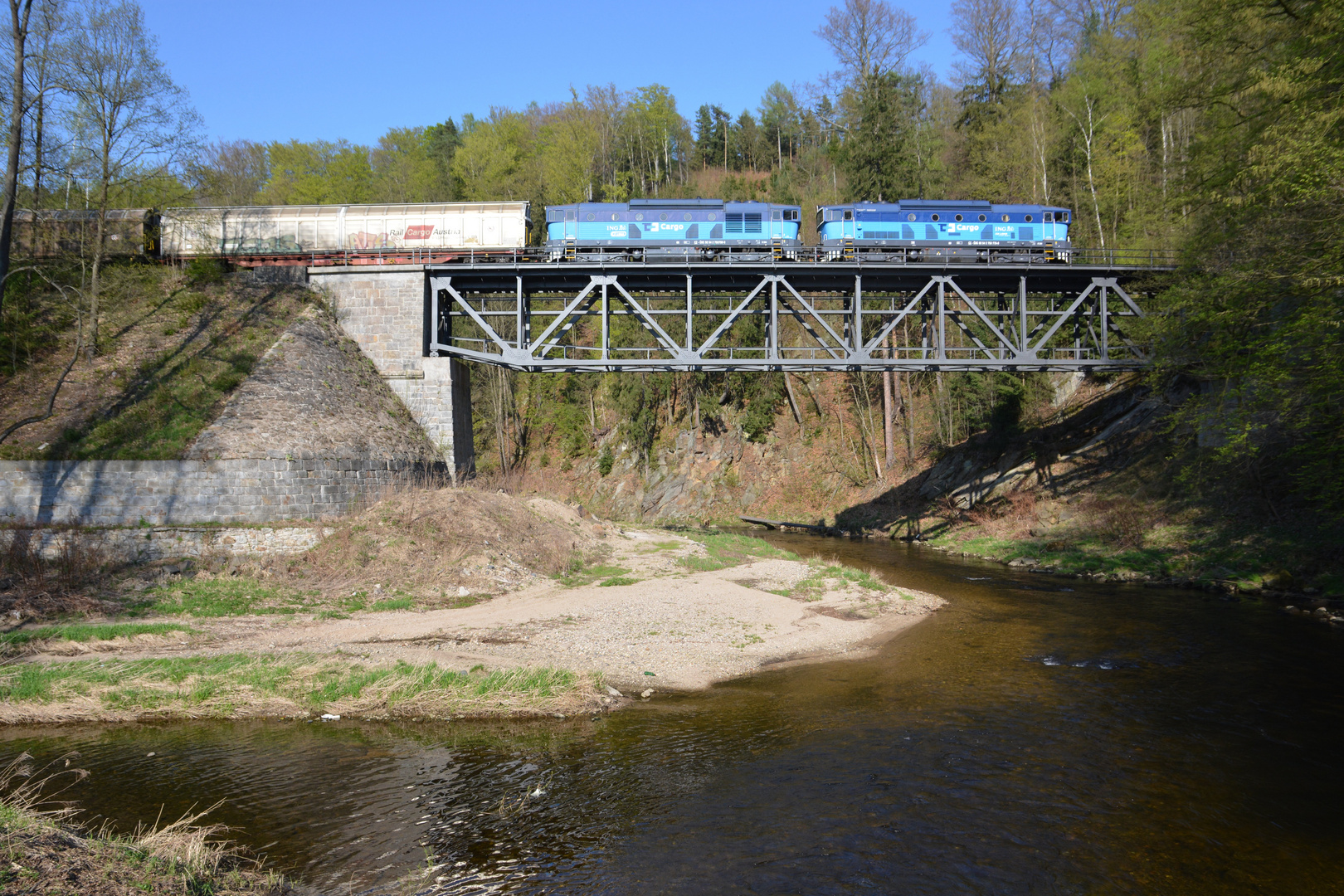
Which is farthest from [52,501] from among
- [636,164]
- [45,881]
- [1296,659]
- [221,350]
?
[636,164]

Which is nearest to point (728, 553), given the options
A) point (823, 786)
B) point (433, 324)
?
point (433, 324)

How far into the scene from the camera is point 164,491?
76.1 feet

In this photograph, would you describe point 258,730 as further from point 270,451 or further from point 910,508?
point 910,508

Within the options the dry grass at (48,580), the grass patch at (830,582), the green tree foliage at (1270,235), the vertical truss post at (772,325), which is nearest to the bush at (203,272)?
the dry grass at (48,580)

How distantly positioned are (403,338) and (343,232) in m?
6.54

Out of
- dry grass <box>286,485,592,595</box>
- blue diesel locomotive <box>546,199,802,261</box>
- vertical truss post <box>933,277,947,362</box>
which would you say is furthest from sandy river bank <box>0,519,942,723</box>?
blue diesel locomotive <box>546,199,802,261</box>

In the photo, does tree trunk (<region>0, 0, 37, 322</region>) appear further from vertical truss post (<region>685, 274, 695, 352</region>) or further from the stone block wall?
vertical truss post (<region>685, 274, 695, 352</region>)

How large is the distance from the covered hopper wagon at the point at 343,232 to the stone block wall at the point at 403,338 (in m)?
1.80

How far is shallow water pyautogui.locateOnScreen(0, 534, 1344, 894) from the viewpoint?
831cm

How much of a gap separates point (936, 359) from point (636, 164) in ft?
196

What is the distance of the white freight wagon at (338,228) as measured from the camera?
32688 millimetres

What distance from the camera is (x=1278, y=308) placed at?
67.4 feet

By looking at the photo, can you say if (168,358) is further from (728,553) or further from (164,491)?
(728,553)

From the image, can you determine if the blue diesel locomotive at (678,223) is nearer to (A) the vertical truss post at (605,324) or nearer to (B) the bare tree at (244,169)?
(A) the vertical truss post at (605,324)
